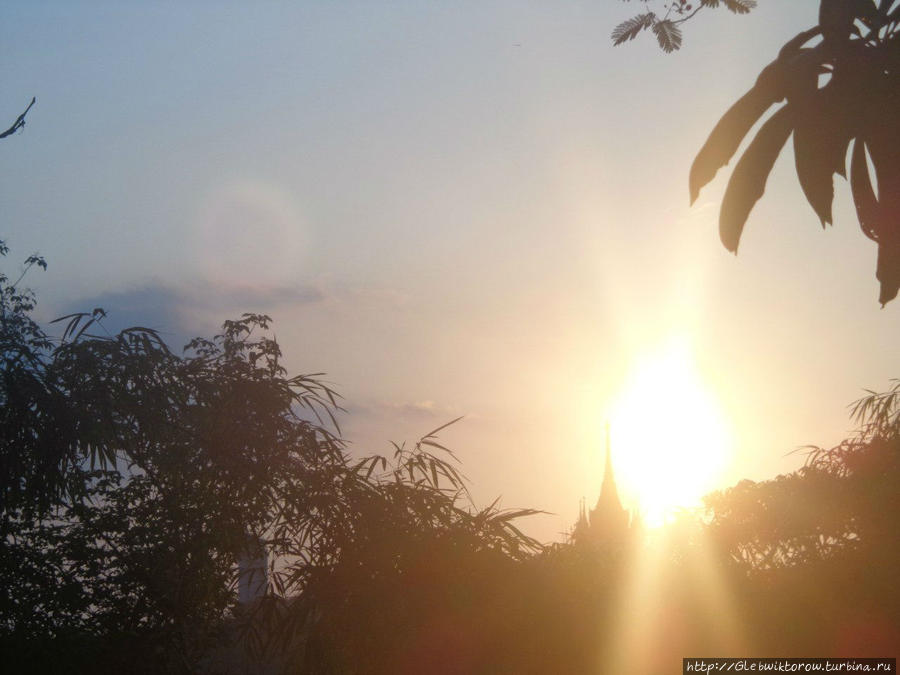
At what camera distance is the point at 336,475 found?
8.57 meters

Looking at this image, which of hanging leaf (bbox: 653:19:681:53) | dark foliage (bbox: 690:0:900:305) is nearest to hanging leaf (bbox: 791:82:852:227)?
dark foliage (bbox: 690:0:900:305)

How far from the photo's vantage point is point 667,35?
7867 millimetres

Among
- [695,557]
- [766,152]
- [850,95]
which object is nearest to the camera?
[850,95]

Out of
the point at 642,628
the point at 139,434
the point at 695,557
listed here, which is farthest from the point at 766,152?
the point at 695,557

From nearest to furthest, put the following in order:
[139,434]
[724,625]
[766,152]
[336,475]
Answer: [766,152] < [336,475] < [139,434] < [724,625]

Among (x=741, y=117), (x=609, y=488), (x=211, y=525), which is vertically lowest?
(x=211, y=525)

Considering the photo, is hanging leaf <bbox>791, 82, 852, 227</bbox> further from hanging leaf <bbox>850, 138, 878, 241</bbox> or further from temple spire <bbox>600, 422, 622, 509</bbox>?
temple spire <bbox>600, 422, 622, 509</bbox>

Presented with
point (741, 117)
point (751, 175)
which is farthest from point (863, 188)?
point (741, 117)

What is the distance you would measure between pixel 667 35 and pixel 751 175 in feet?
6.01

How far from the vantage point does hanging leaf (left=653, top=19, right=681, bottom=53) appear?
7.84 metres

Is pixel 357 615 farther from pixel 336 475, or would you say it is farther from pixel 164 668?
pixel 164 668

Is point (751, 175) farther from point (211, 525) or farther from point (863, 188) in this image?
point (211, 525)

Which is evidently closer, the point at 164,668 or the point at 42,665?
the point at 42,665

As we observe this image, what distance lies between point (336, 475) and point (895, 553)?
12344 mm
